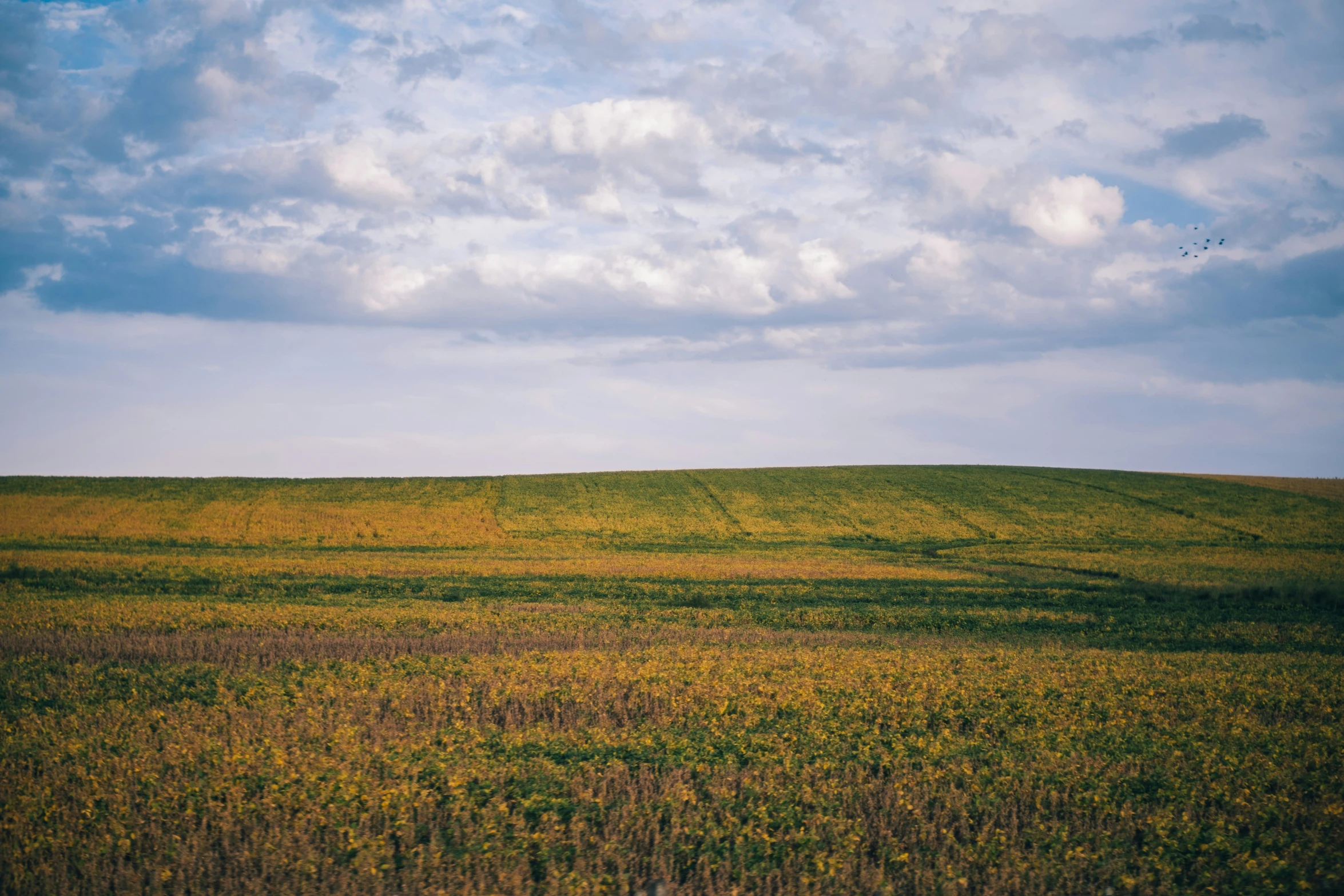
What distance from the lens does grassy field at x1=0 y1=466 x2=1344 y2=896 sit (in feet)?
24.7

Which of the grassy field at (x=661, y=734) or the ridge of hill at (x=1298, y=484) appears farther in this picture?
the ridge of hill at (x=1298, y=484)

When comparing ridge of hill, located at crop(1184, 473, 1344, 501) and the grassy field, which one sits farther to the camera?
ridge of hill, located at crop(1184, 473, 1344, 501)

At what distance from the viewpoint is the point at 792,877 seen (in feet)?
23.9

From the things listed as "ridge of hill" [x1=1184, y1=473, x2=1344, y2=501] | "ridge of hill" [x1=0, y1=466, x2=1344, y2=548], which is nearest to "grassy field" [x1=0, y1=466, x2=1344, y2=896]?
"ridge of hill" [x1=0, y1=466, x2=1344, y2=548]

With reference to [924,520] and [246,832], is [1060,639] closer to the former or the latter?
[246,832]

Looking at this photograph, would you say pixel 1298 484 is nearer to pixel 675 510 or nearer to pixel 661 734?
pixel 675 510

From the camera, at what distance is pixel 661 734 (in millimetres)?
11305

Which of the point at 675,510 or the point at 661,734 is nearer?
the point at 661,734

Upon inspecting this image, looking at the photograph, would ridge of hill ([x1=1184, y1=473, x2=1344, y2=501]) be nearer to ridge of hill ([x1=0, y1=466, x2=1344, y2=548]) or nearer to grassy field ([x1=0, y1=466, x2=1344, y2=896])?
ridge of hill ([x1=0, y1=466, x2=1344, y2=548])

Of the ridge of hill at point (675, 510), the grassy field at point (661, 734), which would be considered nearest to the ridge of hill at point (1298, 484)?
the ridge of hill at point (675, 510)

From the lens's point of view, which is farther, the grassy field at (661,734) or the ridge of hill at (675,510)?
the ridge of hill at (675,510)

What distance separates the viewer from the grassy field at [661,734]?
7.54 m

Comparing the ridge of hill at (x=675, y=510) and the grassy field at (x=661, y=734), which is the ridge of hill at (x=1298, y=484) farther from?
the grassy field at (x=661, y=734)

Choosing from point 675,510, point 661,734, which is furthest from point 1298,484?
point 661,734
